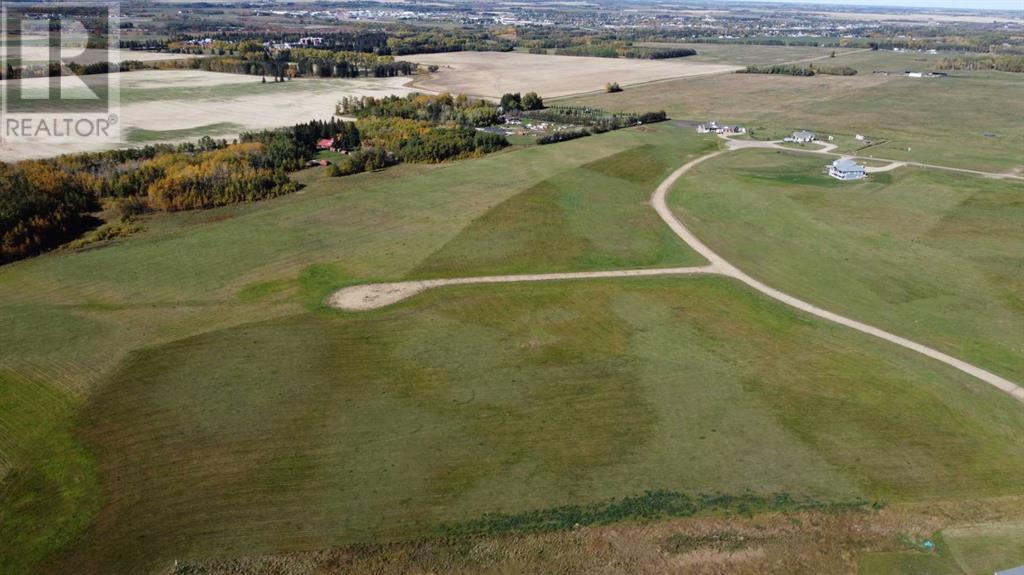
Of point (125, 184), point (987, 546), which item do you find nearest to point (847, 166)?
point (987, 546)

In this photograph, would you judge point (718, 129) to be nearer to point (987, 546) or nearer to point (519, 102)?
point (519, 102)

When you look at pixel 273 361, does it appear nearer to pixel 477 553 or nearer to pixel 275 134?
pixel 477 553

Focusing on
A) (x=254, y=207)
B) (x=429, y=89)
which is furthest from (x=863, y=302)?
(x=429, y=89)

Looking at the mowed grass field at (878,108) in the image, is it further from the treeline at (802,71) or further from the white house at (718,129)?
the treeline at (802,71)

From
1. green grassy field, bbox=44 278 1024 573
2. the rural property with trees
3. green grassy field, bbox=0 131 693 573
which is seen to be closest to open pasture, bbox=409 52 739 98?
the rural property with trees

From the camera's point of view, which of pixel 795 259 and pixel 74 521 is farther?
pixel 795 259

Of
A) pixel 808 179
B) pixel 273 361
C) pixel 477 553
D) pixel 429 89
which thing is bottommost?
pixel 477 553

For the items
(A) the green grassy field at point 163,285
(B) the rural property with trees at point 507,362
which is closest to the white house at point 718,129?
(B) the rural property with trees at point 507,362
